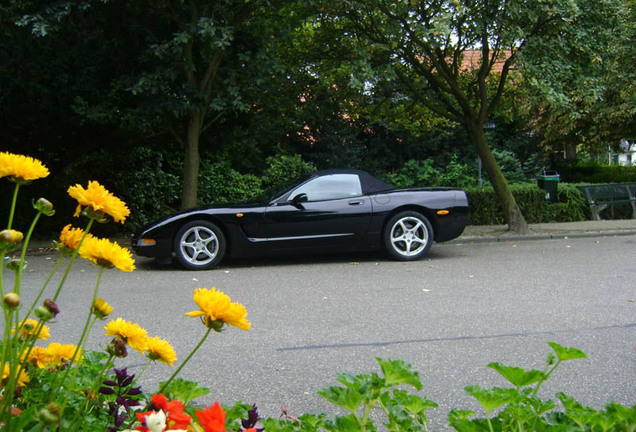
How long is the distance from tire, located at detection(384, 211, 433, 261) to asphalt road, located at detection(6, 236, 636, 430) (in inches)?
12.5

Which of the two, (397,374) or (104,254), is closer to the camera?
(104,254)

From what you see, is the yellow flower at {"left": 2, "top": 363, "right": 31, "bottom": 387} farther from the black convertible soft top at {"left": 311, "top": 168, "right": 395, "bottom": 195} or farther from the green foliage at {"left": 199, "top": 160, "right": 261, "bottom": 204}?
the green foliage at {"left": 199, "top": 160, "right": 261, "bottom": 204}

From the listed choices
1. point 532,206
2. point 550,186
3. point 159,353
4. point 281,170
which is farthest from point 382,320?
point 550,186

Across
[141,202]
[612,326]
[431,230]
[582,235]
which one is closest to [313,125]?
[141,202]

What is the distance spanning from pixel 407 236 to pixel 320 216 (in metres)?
1.43

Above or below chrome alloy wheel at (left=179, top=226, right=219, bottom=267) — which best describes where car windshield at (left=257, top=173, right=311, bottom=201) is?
above

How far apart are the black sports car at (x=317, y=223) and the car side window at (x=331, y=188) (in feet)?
0.05

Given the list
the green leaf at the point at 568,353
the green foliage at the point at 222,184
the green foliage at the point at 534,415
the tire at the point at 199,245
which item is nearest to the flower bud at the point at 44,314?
the green foliage at the point at 534,415

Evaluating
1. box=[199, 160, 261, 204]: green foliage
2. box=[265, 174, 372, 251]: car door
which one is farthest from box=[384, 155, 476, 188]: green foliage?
box=[265, 174, 372, 251]: car door

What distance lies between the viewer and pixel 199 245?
916cm

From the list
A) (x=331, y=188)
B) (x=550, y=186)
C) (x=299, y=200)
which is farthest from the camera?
(x=550, y=186)

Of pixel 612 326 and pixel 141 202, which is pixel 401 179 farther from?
pixel 612 326

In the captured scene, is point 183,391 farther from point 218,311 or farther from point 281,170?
point 281,170

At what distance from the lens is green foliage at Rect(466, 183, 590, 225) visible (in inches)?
622
